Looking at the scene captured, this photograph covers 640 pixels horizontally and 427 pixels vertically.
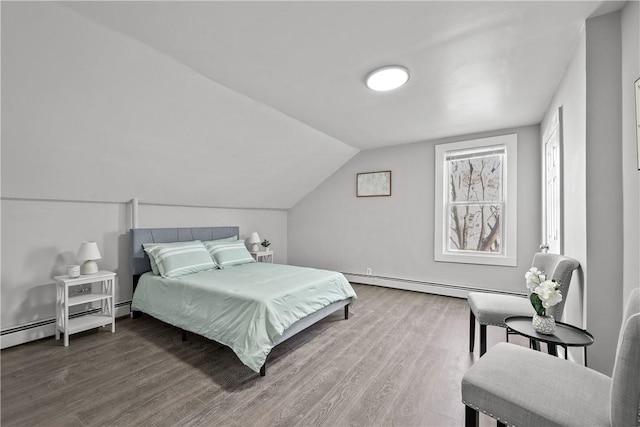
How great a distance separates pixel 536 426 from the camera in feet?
3.38

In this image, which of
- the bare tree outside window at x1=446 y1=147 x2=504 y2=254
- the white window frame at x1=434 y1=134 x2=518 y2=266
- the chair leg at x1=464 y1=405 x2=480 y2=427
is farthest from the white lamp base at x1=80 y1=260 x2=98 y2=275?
the bare tree outside window at x1=446 y1=147 x2=504 y2=254

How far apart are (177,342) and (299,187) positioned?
10.4ft

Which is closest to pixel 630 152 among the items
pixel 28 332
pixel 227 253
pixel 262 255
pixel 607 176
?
pixel 607 176

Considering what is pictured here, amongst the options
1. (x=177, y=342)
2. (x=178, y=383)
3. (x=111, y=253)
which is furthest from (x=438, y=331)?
(x=111, y=253)

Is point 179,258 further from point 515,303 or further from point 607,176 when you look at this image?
point 607,176

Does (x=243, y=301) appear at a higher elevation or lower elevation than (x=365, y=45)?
lower

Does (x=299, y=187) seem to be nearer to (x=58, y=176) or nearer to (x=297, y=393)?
(x=58, y=176)

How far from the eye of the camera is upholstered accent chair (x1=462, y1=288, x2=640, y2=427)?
863mm

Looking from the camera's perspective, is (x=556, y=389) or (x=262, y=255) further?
(x=262, y=255)

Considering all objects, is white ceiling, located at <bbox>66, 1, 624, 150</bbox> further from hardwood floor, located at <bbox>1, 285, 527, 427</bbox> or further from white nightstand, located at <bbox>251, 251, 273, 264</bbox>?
white nightstand, located at <bbox>251, 251, 273, 264</bbox>

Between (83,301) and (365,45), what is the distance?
332 cm

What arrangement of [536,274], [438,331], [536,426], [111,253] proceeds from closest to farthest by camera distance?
[536,426] → [536,274] → [438,331] → [111,253]

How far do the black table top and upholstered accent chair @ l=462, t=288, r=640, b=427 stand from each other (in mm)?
209

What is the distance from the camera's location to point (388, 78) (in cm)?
237
